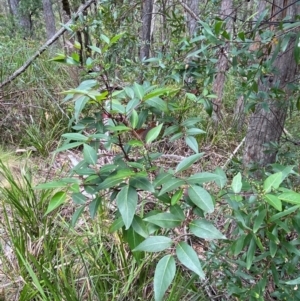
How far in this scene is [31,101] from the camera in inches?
120

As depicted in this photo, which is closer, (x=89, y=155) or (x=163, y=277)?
(x=163, y=277)

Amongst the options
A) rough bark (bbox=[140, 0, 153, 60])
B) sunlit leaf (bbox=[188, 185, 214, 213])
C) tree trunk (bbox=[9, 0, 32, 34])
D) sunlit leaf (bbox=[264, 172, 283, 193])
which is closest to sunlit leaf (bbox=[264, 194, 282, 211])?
sunlit leaf (bbox=[264, 172, 283, 193])

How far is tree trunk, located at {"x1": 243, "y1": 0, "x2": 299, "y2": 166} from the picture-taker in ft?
5.15

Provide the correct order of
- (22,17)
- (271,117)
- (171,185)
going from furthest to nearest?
(22,17) < (271,117) < (171,185)

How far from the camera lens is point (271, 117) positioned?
173 centimetres

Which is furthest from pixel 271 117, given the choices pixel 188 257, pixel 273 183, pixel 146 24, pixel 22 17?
pixel 22 17

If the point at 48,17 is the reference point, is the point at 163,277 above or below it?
below

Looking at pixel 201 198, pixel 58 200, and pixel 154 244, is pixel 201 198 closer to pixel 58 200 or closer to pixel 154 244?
pixel 154 244

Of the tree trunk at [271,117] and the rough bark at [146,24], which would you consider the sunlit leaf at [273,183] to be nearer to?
the tree trunk at [271,117]

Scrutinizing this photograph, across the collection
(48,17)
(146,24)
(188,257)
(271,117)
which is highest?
(48,17)

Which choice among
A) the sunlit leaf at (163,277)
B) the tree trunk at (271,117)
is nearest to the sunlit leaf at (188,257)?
the sunlit leaf at (163,277)

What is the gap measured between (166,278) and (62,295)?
914mm

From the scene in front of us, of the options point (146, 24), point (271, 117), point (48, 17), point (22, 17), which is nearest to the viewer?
point (271, 117)

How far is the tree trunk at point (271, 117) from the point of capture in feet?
5.15
